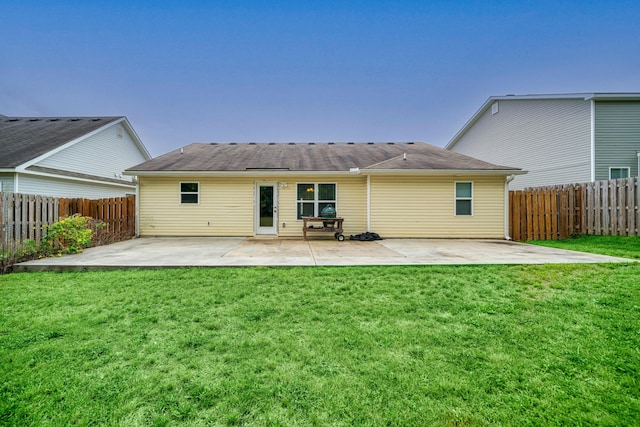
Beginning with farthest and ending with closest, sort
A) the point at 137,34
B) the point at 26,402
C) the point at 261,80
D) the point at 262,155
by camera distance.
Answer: the point at 261,80, the point at 137,34, the point at 262,155, the point at 26,402

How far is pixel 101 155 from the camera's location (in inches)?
553

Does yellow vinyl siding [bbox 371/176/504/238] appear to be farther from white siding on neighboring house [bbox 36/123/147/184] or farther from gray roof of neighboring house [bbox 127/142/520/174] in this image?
white siding on neighboring house [bbox 36/123/147/184]

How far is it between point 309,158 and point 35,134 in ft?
41.9

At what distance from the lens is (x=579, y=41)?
66.7 feet

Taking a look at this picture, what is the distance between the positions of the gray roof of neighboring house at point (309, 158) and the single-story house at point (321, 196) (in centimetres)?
7

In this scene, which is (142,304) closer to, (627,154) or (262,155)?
(262,155)

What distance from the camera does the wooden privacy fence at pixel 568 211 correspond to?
869 centimetres

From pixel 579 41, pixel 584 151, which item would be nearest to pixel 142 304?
pixel 584 151

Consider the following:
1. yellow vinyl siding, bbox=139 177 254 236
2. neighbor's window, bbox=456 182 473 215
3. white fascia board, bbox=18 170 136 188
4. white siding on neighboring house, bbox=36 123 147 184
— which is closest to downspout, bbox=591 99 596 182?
neighbor's window, bbox=456 182 473 215

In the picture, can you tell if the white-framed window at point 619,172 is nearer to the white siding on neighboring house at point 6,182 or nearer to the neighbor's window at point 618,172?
the neighbor's window at point 618,172

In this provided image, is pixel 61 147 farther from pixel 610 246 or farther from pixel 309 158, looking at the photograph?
pixel 610 246

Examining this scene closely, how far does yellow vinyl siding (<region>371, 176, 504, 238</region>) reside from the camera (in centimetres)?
1028

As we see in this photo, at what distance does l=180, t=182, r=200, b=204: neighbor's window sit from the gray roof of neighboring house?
652mm

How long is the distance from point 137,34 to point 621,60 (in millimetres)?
35555
